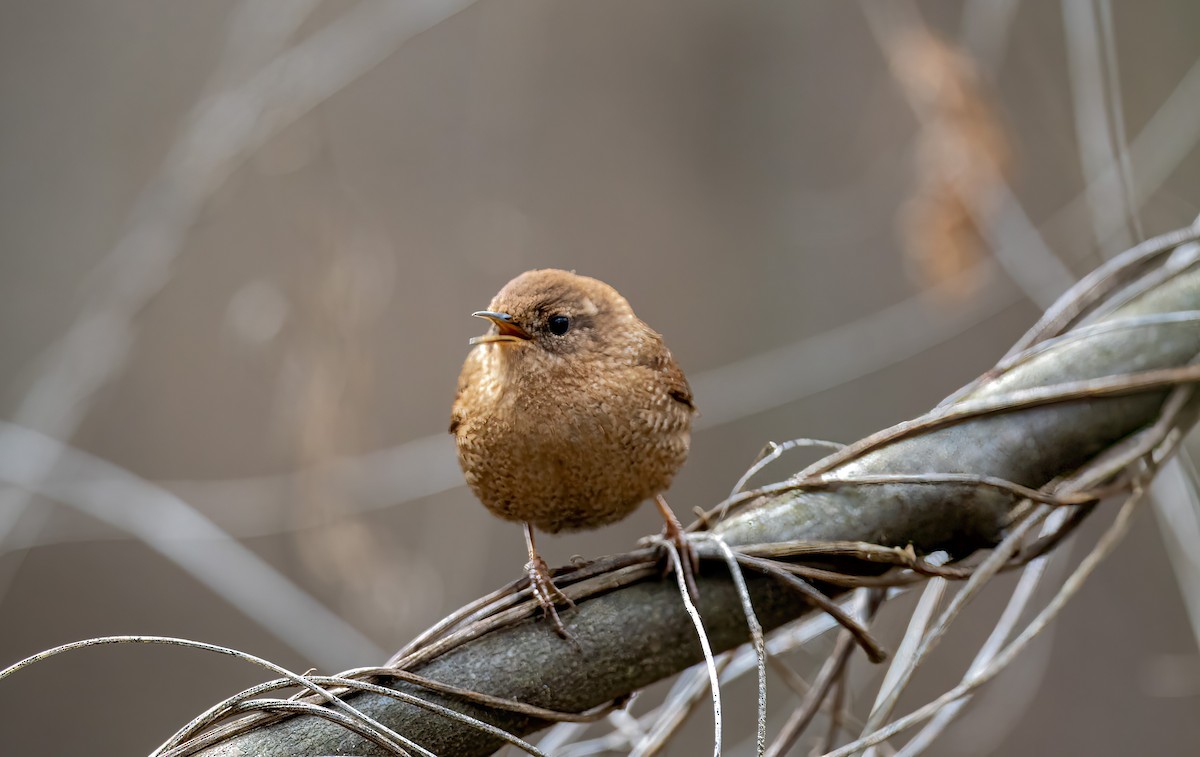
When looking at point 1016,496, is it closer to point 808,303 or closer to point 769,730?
point 769,730

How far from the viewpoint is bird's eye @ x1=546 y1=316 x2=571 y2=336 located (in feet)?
5.28

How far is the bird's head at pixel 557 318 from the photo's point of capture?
158cm

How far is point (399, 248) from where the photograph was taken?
3.61m

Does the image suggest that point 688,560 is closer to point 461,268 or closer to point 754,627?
point 754,627

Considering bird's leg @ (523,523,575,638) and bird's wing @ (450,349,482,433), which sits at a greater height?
bird's wing @ (450,349,482,433)

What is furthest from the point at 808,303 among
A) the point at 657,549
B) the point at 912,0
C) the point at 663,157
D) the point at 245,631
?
the point at 657,549

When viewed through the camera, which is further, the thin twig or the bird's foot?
the bird's foot

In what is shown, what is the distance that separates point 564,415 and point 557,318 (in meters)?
0.19

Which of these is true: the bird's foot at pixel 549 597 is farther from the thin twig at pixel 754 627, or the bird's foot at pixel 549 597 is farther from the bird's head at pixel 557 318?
the bird's head at pixel 557 318

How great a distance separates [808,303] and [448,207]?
5.09 ft

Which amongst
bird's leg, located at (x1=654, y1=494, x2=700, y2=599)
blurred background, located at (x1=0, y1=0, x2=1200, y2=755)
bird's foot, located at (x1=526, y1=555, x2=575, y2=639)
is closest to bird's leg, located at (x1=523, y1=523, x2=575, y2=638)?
bird's foot, located at (x1=526, y1=555, x2=575, y2=639)

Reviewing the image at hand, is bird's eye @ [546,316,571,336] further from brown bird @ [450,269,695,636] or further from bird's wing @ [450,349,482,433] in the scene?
bird's wing @ [450,349,482,433]

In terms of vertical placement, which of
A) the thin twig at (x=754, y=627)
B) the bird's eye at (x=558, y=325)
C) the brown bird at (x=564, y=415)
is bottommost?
the thin twig at (x=754, y=627)

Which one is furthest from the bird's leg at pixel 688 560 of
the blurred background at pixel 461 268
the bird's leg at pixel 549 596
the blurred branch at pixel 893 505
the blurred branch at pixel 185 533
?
the blurred branch at pixel 185 533
